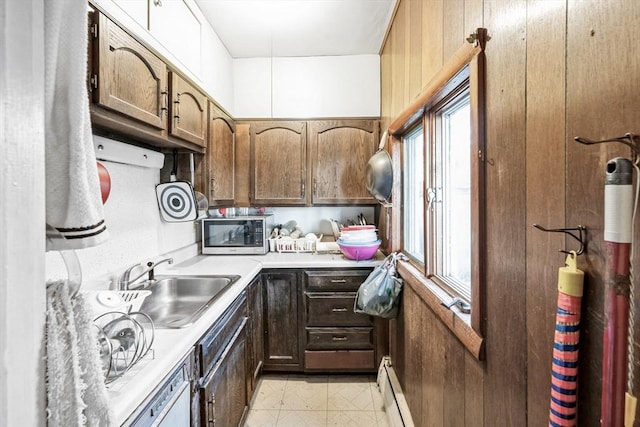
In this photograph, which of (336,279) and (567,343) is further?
(336,279)

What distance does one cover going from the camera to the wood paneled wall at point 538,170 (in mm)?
498

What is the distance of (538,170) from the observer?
0.64m

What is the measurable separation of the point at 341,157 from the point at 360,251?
0.86 meters

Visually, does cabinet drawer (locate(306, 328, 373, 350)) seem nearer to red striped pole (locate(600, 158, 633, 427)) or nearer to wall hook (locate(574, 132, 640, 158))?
red striped pole (locate(600, 158, 633, 427))

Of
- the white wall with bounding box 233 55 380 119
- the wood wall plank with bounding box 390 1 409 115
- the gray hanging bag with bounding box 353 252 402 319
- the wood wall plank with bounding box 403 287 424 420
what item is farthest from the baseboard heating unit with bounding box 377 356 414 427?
the white wall with bounding box 233 55 380 119

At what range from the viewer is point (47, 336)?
456mm

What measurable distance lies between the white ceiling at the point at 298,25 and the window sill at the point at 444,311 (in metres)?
1.74

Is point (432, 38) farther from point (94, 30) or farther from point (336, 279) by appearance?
point (336, 279)

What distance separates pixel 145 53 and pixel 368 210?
210cm

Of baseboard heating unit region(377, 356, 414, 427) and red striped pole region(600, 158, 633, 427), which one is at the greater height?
red striped pole region(600, 158, 633, 427)

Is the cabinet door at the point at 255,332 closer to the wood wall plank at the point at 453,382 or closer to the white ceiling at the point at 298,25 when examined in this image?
the wood wall plank at the point at 453,382

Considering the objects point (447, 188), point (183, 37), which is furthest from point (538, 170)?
point (183, 37)

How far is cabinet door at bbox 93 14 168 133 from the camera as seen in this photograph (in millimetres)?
1046

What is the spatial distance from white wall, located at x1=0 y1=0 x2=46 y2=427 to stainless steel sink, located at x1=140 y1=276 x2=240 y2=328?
1230mm
